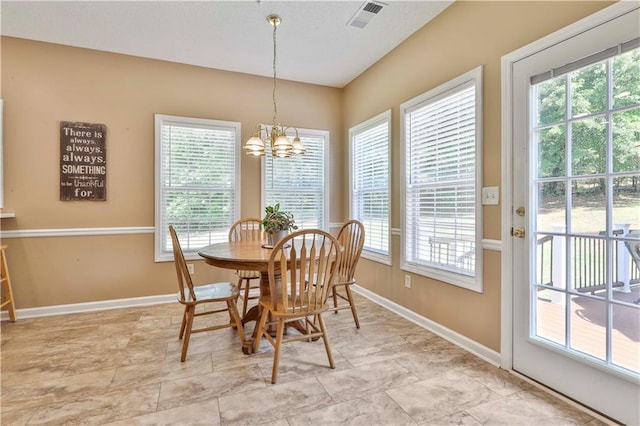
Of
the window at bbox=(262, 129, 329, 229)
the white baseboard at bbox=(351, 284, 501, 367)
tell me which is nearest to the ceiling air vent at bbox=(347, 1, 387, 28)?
the window at bbox=(262, 129, 329, 229)

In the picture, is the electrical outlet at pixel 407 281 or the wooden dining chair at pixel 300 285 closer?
the wooden dining chair at pixel 300 285

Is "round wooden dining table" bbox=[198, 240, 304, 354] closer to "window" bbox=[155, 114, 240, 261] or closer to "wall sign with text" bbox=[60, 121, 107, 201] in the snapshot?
"window" bbox=[155, 114, 240, 261]

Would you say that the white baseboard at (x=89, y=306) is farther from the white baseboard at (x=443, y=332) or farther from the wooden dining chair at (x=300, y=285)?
the white baseboard at (x=443, y=332)

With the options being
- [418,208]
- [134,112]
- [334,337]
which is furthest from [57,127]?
[418,208]

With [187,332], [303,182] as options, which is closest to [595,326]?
[187,332]

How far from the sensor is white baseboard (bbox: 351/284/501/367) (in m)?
2.23

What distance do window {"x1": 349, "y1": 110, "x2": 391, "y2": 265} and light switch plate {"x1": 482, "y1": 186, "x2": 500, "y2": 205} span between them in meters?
1.23

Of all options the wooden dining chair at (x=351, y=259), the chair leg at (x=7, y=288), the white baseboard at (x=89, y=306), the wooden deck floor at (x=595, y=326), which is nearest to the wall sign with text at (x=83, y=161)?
the chair leg at (x=7, y=288)

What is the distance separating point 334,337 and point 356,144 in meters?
2.49

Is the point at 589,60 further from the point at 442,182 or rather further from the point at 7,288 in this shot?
the point at 7,288

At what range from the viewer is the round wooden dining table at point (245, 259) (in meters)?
2.11

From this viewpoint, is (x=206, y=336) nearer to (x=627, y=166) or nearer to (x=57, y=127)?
(x=57, y=127)

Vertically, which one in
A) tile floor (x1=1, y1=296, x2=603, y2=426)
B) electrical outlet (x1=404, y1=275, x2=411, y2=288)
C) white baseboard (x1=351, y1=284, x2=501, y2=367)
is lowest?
tile floor (x1=1, y1=296, x2=603, y2=426)

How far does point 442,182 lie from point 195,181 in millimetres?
2744
